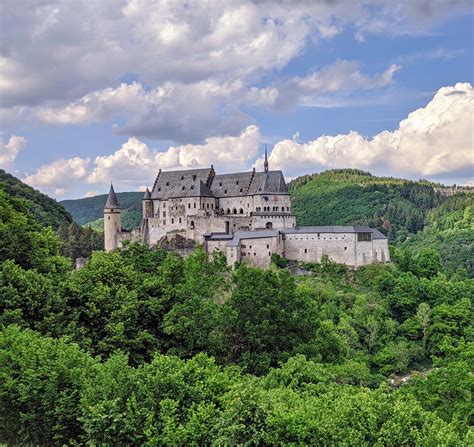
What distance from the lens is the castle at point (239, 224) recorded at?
241 feet

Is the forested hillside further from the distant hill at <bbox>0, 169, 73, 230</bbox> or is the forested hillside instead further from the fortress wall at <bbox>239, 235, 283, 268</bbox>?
the fortress wall at <bbox>239, 235, 283, 268</bbox>

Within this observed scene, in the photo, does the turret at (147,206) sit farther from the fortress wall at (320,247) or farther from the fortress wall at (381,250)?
the fortress wall at (381,250)

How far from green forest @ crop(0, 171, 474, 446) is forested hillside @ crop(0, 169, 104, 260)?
40060 mm

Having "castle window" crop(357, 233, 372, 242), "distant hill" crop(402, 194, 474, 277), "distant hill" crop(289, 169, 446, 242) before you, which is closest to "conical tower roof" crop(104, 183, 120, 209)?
"castle window" crop(357, 233, 372, 242)

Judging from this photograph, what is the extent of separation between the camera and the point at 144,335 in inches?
1224

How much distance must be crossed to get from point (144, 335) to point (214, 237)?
4607 cm

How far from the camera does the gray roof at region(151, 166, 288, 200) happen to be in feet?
276

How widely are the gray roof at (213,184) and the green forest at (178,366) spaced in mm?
33868

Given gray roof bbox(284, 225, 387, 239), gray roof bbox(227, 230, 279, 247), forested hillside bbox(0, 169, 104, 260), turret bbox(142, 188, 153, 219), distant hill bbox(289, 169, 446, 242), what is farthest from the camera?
distant hill bbox(289, 169, 446, 242)

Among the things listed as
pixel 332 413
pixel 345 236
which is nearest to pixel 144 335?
pixel 332 413

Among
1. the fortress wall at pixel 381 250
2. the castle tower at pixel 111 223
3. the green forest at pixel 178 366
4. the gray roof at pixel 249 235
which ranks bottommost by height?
the green forest at pixel 178 366

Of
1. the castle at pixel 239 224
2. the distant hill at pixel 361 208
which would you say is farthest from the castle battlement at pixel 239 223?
the distant hill at pixel 361 208

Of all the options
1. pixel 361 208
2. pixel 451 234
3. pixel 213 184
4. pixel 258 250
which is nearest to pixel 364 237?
pixel 258 250

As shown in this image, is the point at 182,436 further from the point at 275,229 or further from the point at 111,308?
the point at 275,229
